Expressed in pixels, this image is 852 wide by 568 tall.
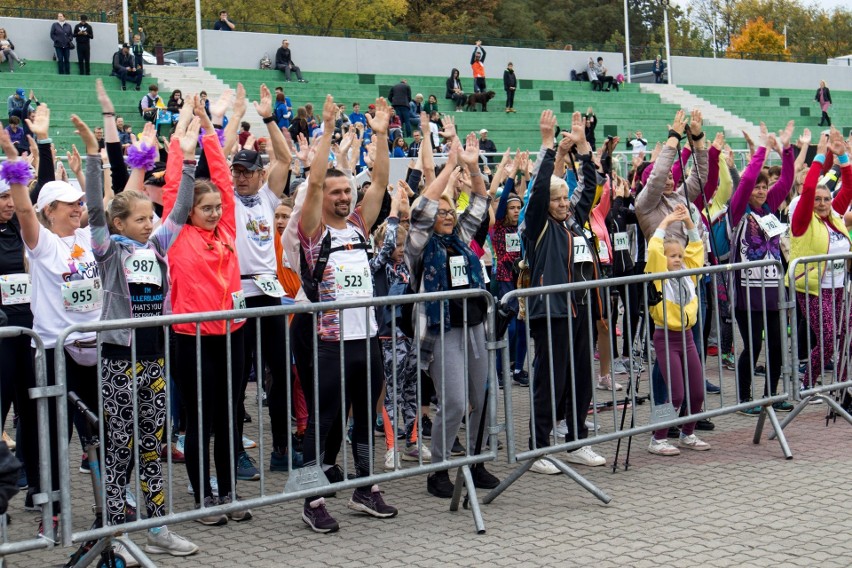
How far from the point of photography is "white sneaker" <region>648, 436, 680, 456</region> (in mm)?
7543

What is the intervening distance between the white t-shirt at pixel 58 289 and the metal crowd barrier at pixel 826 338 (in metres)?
4.63

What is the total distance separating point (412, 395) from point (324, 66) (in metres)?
28.7

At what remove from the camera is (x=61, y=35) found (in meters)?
28.3

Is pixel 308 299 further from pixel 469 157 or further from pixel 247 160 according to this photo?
pixel 469 157

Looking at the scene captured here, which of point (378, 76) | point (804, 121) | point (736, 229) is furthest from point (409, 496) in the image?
point (804, 121)

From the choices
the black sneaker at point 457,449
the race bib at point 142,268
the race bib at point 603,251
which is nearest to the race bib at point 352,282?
the race bib at point 142,268

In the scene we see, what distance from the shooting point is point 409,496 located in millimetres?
6695

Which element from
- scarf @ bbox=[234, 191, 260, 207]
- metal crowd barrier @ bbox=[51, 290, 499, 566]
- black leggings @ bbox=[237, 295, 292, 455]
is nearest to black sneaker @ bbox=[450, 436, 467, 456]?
metal crowd barrier @ bbox=[51, 290, 499, 566]

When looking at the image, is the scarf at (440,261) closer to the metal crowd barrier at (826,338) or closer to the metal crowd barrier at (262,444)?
the metal crowd barrier at (262,444)

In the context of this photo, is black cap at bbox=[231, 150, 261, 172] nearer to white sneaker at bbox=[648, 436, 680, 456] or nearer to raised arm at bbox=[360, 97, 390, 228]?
raised arm at bbox=[360, 97, 390, 228]

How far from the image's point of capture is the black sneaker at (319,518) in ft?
19.4

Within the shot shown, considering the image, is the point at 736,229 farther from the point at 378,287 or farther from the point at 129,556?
the point at 129,556

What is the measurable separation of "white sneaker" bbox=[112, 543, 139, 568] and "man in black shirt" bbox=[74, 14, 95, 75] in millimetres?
25269

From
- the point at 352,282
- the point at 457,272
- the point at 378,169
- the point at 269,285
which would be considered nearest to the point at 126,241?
the point at 352,282
